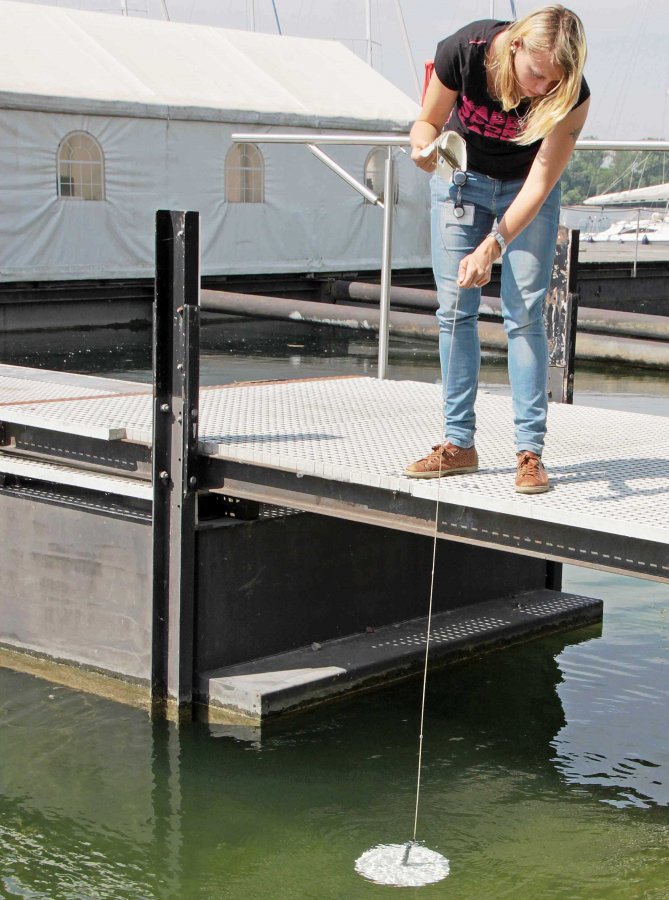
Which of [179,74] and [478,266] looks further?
[179,74]

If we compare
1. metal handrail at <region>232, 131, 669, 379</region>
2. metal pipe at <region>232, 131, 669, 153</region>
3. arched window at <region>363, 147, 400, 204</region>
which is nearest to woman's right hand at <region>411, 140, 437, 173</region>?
metal pipe at <region>232, 131, 669, 153</region>

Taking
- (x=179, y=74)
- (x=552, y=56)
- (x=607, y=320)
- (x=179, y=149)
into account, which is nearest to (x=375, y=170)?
(x=179, y=74)

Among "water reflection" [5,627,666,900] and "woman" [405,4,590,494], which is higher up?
"woman" [405,4,590,494]

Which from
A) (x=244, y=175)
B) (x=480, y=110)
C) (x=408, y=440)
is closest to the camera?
(x=480, y=110)

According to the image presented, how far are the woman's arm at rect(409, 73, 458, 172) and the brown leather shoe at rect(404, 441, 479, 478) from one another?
0.89 metres

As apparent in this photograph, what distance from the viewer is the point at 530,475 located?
12.7 ft

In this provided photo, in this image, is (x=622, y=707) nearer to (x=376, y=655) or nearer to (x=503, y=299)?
(x=376, y=655)

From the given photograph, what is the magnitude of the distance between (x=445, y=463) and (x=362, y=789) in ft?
3.75

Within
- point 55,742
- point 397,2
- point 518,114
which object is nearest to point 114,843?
point 55,742

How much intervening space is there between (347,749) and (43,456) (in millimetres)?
1689

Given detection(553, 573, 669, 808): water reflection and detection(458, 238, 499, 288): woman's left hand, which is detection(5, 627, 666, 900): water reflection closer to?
detection(553, 573, 669, 808): water reflection

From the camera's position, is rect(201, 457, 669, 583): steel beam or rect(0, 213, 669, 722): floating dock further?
rect(0, 213, 669, 722): floating dock

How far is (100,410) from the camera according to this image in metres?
5.20

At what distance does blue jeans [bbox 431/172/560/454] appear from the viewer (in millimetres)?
3918
